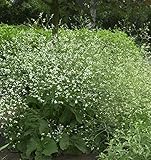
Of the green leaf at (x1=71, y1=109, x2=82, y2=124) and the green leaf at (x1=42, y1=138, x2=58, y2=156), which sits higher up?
the green leaf at (x1=71, y1=109, x2=82, y2=124)

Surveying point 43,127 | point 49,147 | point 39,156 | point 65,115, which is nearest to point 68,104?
point 65,115

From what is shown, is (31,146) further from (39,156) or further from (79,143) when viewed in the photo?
(79,143)

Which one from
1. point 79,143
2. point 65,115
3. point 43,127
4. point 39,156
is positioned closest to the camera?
point 39,156

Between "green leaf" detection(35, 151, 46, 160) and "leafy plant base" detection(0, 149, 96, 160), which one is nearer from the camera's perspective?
"green leaf" detection(35, 151, 46, 160)

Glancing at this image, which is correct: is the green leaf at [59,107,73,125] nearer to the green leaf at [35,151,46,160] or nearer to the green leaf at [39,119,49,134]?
the green leaf at [39,119,49,134]

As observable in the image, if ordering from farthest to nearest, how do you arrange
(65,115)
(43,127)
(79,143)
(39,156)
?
(65,115) → (79,143) → (43,127) → (39,156)

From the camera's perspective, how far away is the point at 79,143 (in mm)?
5375

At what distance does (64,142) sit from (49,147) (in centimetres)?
18

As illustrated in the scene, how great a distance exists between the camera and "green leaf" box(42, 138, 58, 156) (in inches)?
201

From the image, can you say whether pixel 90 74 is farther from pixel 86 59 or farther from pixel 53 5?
pixel 53 5

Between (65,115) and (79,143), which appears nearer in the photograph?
(79,143)

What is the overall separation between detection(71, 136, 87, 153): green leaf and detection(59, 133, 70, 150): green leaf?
0.11m

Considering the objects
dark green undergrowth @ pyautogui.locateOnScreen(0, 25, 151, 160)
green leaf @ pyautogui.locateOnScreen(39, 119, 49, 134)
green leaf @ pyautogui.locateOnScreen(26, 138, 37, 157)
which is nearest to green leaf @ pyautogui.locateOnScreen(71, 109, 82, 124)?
dark green undergrowth @ pyautogui.locateOnScreen(0, 25, 151, 160)

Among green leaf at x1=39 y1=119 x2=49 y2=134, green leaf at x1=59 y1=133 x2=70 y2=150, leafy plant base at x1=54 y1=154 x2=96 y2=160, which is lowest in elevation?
leafy plant base at x1=54 y1=154 x2=96 y2=160
